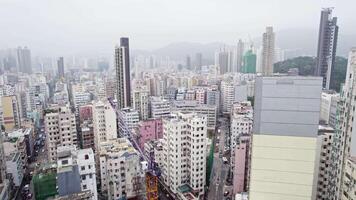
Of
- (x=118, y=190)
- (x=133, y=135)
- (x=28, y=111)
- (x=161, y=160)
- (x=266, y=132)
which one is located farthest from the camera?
(x=28, y=111)

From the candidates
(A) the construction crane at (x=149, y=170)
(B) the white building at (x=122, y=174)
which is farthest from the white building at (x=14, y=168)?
(A) the construction crane at (x=149, y=170)

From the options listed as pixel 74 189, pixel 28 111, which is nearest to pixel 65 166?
pixel 74 189

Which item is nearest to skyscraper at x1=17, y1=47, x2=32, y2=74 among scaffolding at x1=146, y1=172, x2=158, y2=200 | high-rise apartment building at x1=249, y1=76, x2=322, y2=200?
scaffolding at x1=146, y1=172, x2=158, y2=200

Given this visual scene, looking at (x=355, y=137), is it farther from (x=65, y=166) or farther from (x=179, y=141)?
(x=65, y=166)

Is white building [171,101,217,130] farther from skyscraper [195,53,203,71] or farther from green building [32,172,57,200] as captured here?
skyscraper [195,53,203,71]

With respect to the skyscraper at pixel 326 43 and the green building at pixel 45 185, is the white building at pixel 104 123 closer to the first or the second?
the green building at pixel 45 185

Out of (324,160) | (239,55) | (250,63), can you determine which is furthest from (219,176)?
(239,55)
